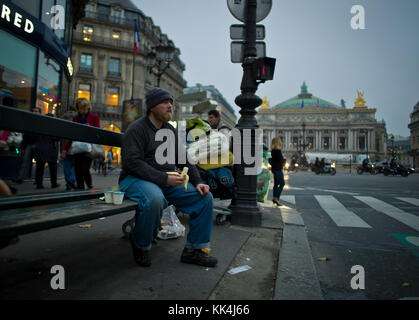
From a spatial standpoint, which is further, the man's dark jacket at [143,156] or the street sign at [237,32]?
the street sign at [237,32]

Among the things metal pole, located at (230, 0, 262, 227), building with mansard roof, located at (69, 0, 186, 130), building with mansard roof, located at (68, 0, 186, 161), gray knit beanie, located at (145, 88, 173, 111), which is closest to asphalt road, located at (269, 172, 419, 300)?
metal pole, located at (230, 0, 262, 227)

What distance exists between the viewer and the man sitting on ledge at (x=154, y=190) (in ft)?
7.20

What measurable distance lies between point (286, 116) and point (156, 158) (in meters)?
105

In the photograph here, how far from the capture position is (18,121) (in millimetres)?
1672

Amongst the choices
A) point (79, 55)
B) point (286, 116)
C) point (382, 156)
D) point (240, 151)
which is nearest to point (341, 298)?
point (240, 151)

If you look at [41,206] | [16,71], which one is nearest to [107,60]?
[16,71]

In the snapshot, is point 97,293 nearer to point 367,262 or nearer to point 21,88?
point 367,262

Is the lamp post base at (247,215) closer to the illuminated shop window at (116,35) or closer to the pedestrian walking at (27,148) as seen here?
the pedestrian walking at (27,148)

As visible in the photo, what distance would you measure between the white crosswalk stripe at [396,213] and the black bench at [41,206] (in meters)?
4.99

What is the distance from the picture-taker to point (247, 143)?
420cm

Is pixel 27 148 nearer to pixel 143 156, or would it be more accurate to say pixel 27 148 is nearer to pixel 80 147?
pixel 80 147

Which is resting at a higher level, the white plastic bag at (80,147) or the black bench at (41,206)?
the white plastic bag at (80,147)

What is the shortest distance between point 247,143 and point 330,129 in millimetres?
103773

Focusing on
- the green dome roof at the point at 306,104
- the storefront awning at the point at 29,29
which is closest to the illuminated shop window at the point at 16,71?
the storefront awning at the point at 29,29
